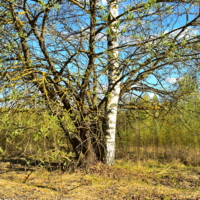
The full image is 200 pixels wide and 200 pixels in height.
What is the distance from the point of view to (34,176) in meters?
5.20

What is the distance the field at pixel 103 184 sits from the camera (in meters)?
3.83

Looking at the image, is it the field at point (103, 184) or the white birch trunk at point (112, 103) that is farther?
the white birch trunk at point (112, 103)

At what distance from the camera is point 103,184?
450 centimetres

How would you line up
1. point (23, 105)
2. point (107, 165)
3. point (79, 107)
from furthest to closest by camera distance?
point (107, 165) < point (79, 107) < point (23, 105)

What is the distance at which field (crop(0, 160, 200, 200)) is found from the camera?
3.83 m

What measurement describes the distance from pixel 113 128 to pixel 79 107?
52.2 inches

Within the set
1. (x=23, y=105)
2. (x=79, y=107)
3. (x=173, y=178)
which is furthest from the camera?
(x=173, y=178)

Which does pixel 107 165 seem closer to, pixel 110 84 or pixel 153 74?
pixel 110 84

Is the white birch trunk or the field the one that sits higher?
the white birch trunk

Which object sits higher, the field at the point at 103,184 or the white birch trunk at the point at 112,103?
the white birch trunk at the point at 112,103

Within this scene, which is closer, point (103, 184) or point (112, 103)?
point (103, 184)

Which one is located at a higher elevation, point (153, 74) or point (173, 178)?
point (153, 74)

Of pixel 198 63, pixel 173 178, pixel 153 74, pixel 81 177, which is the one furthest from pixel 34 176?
pixel 198 63

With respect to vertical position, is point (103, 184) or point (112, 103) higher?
point (112, 103)
